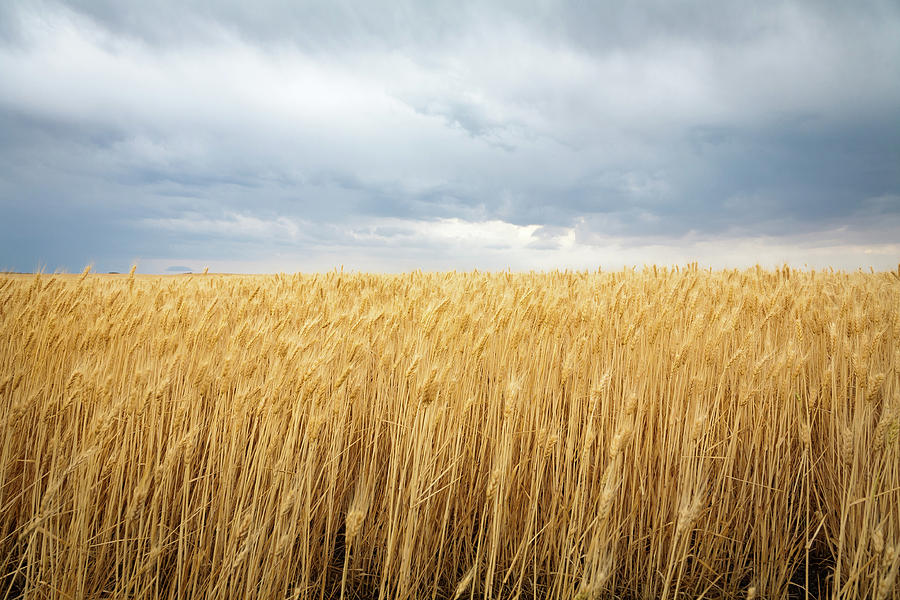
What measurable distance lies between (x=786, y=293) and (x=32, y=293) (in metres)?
5.44

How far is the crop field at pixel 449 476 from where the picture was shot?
1379mm

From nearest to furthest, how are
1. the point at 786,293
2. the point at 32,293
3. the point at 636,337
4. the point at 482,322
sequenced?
the point at 636,337, the point at 482,322, the point at 32,293, the point at 786,293

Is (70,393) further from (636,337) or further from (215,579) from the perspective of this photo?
(636,337)

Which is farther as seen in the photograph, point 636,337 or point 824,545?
point 636,337

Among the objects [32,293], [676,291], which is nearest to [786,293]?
[676,291]

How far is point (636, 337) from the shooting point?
220 centimetres

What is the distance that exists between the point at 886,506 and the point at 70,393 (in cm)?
293

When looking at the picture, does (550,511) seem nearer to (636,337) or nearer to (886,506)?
(636,337)

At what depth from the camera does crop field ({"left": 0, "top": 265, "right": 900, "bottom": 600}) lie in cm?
138

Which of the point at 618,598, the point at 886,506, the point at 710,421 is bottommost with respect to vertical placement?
the point at 618,598

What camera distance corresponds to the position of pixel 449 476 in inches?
67.2

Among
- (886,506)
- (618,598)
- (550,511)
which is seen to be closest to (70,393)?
(550,511)

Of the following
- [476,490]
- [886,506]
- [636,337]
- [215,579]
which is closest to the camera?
[215,579]

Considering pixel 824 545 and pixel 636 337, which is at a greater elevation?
pixel 636 337
